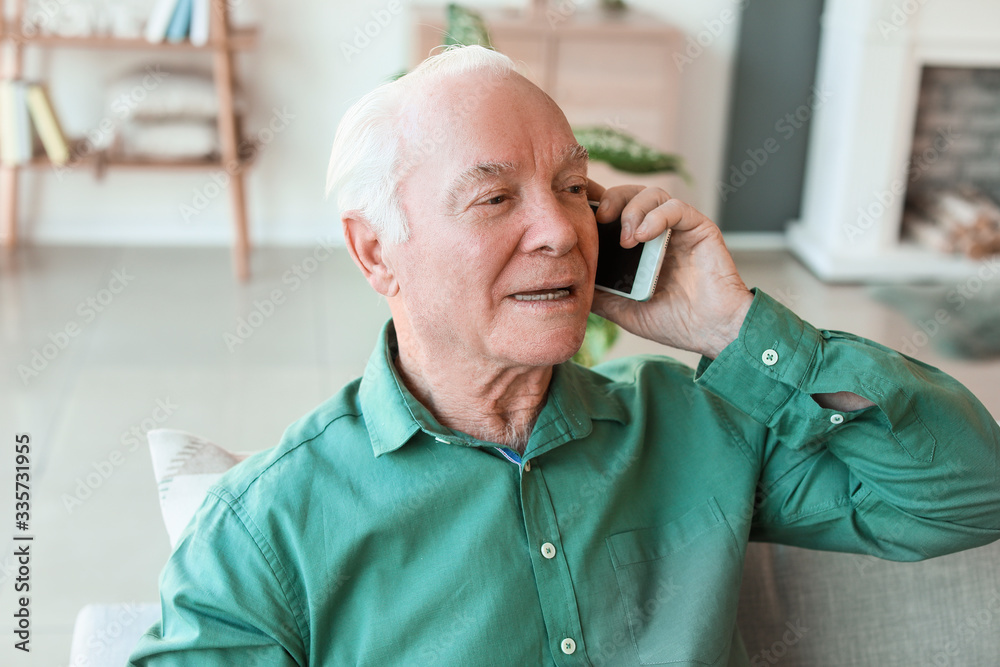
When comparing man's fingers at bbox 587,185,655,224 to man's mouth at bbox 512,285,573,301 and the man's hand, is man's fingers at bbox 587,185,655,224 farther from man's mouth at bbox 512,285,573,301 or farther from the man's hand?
man's mouth at bbox 512,285,573,301

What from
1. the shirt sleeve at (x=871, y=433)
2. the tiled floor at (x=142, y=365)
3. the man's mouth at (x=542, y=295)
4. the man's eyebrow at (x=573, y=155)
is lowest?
the tiled floor at (x=142, y=365)

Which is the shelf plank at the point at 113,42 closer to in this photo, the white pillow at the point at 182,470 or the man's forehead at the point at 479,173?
the white pillow at the point at 182,470

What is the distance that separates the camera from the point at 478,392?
3.90 ft

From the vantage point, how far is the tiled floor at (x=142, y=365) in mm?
2445

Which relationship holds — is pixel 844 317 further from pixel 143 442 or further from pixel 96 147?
pixel 96 147

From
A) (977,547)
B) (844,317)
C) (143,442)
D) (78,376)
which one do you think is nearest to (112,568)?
(143,442)

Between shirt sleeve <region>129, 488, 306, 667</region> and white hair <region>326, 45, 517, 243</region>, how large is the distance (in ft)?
1.21

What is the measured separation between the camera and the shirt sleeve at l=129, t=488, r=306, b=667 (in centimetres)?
101

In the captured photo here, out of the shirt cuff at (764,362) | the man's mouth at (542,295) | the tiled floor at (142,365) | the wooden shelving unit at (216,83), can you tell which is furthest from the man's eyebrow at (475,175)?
the wooden shelving unit at (216,83)

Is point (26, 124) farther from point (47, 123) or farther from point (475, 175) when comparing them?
point (475, 175)

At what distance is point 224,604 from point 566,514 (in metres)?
0.40

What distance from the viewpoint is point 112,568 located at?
2.39m

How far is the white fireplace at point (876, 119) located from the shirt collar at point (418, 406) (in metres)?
3.27

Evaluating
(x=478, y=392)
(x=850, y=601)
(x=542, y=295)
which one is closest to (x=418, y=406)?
(x=478, y=392)
